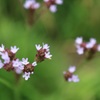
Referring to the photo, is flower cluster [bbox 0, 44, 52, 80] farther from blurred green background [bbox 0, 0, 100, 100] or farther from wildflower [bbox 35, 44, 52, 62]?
blurred green background [bbox 0, 0, 100, 100]

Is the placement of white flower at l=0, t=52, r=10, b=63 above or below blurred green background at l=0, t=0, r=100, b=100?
below

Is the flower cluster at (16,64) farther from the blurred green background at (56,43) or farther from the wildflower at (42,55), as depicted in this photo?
the blurred green background at (56,43)

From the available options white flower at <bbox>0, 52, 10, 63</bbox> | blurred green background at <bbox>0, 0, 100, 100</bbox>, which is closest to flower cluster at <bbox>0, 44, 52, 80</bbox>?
white flower at <bbox>0, 52, 10, 63</bbox>

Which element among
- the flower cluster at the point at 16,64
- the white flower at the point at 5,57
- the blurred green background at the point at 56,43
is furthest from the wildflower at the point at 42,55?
the blurred green background at the point at 56,43

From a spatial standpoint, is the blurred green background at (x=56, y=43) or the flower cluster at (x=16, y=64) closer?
the flower cluster at (x=16, y=64)

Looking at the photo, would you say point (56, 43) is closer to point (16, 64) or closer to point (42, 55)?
point (42, 55)

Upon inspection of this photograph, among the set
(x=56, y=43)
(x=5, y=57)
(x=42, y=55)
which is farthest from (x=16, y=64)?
(x=56, y=43)

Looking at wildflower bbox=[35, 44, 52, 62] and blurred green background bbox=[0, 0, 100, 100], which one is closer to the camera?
wildflower bbox=[35, 44, 52, 62]

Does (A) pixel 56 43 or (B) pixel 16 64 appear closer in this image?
(B) pixel 16 64

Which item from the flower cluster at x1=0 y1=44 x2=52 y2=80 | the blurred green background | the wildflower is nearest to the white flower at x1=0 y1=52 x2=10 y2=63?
the flower cluster at x1=0 y1=44 x2=52 y2=80
